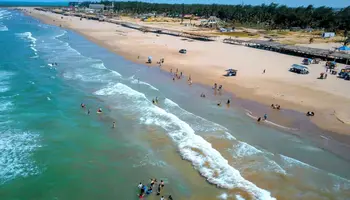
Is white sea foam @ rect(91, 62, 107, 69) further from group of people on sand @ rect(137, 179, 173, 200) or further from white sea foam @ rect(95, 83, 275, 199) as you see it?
group of people on sand @ rect(137, 179, 173, 200)

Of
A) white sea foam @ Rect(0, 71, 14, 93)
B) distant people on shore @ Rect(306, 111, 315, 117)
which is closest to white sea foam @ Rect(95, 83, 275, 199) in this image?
distant people on shore @ Rect(306, 111, 315, 117)

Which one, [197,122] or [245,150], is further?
[197,122]

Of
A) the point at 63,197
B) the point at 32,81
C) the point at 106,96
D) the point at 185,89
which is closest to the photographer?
the point at 63,197

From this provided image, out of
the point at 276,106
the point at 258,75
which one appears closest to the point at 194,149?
the point at 276,106

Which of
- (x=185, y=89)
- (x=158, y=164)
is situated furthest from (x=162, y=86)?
(x=158, y=164)

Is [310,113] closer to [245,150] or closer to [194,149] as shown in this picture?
[245,150]

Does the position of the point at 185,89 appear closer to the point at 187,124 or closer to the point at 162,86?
the point at 162,86
